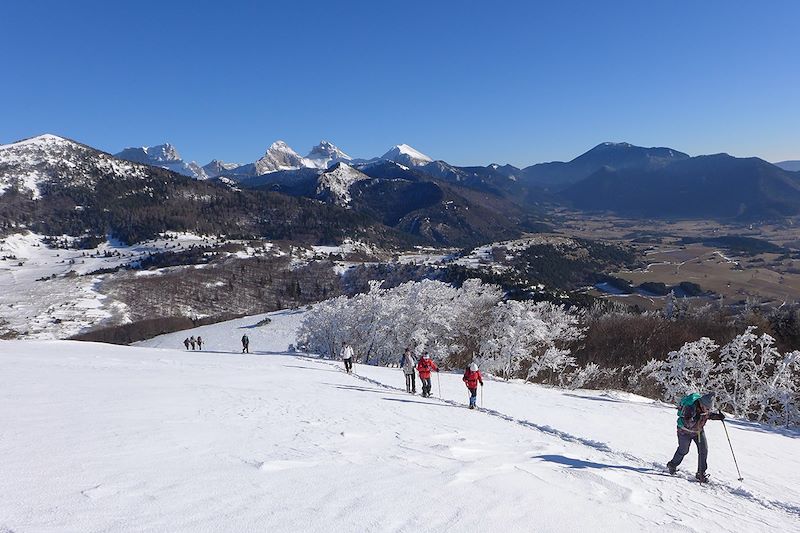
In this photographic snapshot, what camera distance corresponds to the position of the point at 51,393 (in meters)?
17.2

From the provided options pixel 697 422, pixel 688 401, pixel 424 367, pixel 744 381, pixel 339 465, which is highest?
pixel 688 401

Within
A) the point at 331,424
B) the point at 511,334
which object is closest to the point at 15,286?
the point at 511,334

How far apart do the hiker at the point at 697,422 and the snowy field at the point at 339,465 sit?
0.64 metres

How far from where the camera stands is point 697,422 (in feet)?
39.4

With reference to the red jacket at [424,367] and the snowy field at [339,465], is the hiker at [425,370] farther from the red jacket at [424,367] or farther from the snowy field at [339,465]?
the snowy field at [339,465]

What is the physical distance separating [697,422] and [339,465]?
30.0 feet

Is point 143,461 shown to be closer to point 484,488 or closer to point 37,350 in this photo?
point 484,488

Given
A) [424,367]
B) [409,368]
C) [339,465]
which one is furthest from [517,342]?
[339,465]

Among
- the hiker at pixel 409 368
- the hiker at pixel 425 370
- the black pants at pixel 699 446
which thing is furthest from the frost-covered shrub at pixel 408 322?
the black pants at pixel 699 446

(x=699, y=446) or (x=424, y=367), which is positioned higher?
(x=699, y=446)

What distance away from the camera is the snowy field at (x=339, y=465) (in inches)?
290

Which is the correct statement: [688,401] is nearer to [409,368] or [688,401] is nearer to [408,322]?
[409,368]

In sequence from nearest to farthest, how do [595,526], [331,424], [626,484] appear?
[595,526]
[626,484]
[331,424]

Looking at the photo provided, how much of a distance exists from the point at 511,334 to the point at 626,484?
128 ft
